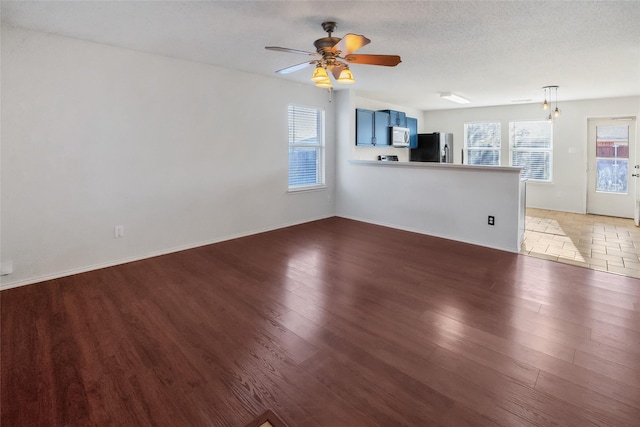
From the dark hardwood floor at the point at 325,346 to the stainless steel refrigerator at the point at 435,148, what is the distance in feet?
15.6

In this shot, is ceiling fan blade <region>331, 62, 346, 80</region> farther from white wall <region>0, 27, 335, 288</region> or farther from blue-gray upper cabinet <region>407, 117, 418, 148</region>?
blue-gray upper cabinet <region>407, 117, 418, 148</region>

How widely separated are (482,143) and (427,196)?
4.10 m

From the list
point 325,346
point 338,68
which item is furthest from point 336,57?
point 325,346

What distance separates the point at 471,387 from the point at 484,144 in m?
7.54

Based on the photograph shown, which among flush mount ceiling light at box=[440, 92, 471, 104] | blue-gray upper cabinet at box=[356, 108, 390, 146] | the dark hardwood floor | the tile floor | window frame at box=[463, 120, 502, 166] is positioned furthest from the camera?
window frame at box=[463, 120, 502, 166]

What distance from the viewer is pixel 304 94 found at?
5566 millimetres

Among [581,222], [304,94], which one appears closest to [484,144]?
[581,222]

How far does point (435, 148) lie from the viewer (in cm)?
797

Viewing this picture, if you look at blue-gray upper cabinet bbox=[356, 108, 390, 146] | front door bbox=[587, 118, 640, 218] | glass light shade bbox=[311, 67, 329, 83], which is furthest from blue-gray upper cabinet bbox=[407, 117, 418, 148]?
glass light shade bbox=[311, 67, 329, 83]

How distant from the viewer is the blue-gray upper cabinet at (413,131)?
26.2 ft


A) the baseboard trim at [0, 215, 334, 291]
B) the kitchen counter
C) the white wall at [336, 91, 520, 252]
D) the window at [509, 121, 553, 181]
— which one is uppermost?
the window at [509, 121, 553, 181]

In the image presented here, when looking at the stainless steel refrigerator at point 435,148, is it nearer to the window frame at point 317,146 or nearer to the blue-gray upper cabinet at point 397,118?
the blue-gray upper cabinet at point 397,118

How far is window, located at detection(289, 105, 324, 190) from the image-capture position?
5582 millimetres

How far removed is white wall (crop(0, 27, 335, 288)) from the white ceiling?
0.28m
